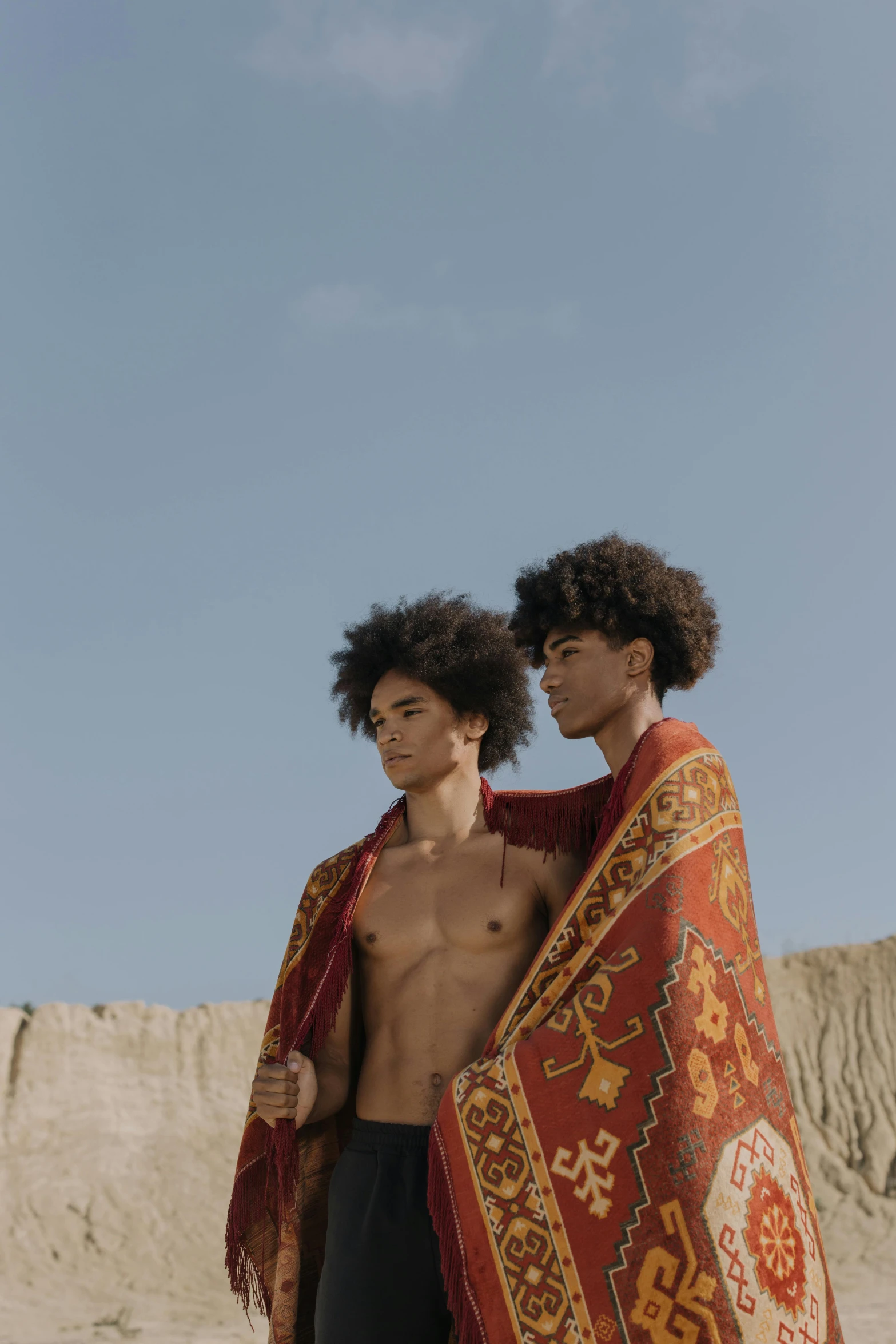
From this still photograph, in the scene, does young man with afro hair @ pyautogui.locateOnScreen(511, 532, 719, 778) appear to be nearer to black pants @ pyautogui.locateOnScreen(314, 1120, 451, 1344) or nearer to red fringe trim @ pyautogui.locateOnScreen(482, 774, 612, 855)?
red fringe trim @ pyautogui.locateOnScreen(482, 774, 612, 855)

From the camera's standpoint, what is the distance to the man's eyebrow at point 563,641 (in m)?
3.77

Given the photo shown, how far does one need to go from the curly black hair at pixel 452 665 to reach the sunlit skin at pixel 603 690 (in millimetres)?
543

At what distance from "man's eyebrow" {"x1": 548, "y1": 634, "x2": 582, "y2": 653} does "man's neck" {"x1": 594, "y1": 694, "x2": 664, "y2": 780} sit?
0.26m

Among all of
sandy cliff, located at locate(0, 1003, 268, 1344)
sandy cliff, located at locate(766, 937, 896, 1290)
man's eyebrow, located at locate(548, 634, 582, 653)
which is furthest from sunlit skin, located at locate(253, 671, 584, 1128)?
sandy cliff, located at locate(766, 937, 896, 1290)

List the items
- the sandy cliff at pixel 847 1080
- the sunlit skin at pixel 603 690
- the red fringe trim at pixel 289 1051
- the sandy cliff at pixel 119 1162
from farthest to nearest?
the sandy cliff at pixel 847 1080, the sandy cliff at pixel 119 1162, the red fringe trim at pixel 289 1051, the sunlit skin at pixel 603 690

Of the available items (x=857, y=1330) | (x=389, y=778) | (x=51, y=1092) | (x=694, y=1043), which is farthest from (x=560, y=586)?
(x=51, y=1092)

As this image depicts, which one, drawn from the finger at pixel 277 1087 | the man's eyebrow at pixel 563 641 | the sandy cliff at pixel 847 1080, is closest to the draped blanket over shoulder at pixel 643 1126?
the man's eyebrow at pixel 563 641

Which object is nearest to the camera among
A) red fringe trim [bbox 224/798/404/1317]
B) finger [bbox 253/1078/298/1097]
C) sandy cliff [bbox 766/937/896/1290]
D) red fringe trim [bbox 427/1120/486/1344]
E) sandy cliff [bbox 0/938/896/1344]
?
red fringe trim [bbox 427/1120/486/1344]

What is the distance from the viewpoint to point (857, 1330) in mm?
11656

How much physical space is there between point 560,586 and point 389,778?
2.94 ft

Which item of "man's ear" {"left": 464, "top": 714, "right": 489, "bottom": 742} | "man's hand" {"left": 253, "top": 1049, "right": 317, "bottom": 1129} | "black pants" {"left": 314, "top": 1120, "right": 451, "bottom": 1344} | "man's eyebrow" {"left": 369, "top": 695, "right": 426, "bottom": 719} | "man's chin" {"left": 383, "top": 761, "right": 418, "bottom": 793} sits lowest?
"black pants" {"left": 314, "top": 1120, "right": 451, "bottom": 1344}

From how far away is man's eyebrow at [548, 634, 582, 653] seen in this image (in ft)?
12.4

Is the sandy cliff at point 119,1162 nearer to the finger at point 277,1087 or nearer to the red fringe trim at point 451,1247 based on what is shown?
the finger at point 277,1087

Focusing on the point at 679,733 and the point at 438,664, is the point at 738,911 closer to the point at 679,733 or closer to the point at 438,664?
the point at 679,733
